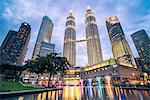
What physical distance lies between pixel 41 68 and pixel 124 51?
14562cm

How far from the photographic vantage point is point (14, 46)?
152250 millimetres

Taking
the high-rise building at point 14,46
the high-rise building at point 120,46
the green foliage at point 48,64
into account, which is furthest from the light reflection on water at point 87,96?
the high-rise building at point 120,46

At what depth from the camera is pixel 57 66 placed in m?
46.3

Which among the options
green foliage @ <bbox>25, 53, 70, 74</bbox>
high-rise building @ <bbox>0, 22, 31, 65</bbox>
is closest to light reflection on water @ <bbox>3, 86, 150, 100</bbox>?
green foliage @ <bbox>25, 53, 70, 74</bbox>

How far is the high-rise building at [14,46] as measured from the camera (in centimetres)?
14382

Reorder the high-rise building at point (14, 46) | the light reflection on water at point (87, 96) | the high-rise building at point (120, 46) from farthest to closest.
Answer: the high-rise building at point (120, 46) → the high-rise building at point (14, 46) → the light reflection on water at point (87, 96)

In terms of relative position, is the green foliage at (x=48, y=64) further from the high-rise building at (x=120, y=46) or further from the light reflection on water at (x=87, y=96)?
the high-rise building at (x=120, y=46)

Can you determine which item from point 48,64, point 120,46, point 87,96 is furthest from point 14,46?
point 87,96

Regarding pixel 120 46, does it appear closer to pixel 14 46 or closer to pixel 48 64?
pixel 14 46

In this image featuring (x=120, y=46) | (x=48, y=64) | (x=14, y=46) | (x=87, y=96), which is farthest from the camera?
(x=120, y=46)

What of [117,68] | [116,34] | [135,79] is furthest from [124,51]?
[117,68]

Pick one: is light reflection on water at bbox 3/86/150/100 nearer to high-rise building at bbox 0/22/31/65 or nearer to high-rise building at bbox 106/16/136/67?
high-rise building at bbox 0/22/31/65

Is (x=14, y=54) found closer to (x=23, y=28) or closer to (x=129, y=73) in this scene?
(x=23, y=28)

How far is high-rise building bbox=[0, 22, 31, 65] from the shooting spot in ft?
472
